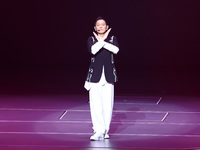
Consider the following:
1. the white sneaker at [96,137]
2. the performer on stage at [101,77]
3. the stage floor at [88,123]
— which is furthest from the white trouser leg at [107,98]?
the stage floor at [88,123]

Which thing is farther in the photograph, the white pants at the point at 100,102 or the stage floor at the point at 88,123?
the white pants at the point at 100,102

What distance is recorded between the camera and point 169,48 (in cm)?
1462

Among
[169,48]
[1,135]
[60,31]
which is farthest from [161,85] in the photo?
[1,135]

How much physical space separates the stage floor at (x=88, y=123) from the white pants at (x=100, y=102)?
0.73 feet

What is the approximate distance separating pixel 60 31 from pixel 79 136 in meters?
8.06

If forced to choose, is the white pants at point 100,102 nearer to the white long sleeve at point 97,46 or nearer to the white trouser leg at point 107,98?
the white trouser leg at point 107,98

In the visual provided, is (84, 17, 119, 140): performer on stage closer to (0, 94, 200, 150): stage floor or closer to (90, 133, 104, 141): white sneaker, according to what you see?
(90, 133, 104, 141): white sneaker

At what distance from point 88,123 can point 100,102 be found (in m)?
1.16

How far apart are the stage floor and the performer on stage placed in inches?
12.0

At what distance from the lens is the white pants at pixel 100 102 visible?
6801mm

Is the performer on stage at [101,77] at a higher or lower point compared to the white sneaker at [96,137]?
higher

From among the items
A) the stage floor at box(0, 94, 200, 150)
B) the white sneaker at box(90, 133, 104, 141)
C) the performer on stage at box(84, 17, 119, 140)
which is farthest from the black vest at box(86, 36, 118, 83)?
→ the stage floor at box(0, 94, 200, 150)

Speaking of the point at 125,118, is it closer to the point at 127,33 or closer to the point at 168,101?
the point at 168,101

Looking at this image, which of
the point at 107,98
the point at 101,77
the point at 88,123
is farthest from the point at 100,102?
the point at 88,123
